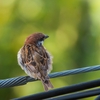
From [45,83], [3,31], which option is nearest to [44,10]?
[3,31]

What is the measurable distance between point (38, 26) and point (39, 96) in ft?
26.0

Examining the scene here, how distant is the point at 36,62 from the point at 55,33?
528cm

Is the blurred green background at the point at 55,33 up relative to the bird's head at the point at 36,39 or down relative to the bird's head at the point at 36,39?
down

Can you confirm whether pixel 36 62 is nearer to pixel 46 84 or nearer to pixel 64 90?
pixel 46 84

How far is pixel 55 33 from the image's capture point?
9391 mm

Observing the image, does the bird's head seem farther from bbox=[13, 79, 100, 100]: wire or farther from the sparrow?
bbox=[13, 79, 100, 100]: wire

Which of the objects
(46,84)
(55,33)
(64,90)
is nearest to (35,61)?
(46,84)

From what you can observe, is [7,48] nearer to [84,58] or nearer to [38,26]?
[38,26]

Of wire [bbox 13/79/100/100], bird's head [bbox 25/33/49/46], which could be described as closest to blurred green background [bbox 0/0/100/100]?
bird's head [bbox 25/33/49/46]

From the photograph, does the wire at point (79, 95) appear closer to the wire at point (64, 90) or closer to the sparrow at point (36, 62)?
the wire at point (64, 90)

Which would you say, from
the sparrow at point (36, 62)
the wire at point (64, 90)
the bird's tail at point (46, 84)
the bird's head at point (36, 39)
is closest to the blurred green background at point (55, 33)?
the bird's head at point (36, 39)

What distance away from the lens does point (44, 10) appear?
9305mm

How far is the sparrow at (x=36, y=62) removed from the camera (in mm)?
3975

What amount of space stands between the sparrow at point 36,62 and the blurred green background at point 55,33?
12.3 ft
